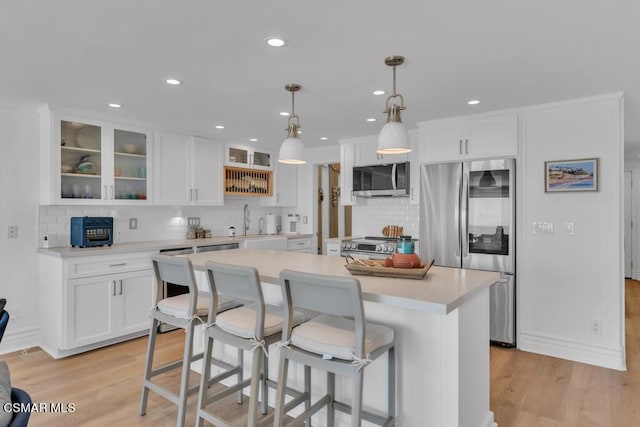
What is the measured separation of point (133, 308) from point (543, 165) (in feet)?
13.8

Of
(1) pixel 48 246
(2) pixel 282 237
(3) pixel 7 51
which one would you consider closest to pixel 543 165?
(2) pixel 282 237

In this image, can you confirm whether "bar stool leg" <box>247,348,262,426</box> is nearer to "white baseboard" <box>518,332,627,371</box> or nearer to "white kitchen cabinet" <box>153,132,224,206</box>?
"white baseboard" <box>518,332,627,371</box>

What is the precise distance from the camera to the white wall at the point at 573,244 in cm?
315

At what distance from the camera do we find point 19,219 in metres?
3.63

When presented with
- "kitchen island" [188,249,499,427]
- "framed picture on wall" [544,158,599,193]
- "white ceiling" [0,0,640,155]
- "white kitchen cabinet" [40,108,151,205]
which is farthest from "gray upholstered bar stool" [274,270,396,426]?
"white kitchen cabinet" [40,108,151,205]

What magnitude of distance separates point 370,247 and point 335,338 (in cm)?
291

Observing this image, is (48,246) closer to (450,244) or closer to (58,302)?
(58,302)

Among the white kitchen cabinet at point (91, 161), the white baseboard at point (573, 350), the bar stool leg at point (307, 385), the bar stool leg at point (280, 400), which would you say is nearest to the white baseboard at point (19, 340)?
the white kitchen cabinet at point (91, 161)

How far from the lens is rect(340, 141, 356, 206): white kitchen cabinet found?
5.13 m

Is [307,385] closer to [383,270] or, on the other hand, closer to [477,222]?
[383,270]

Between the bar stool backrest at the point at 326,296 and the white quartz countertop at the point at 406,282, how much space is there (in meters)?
0.19

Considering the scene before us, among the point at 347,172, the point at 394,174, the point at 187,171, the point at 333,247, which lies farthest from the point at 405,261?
the point at 187,171

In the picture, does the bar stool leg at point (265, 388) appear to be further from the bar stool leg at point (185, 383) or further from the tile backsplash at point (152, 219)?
the tile backsplash at point (152, 219)

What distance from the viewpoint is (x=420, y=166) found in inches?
162
